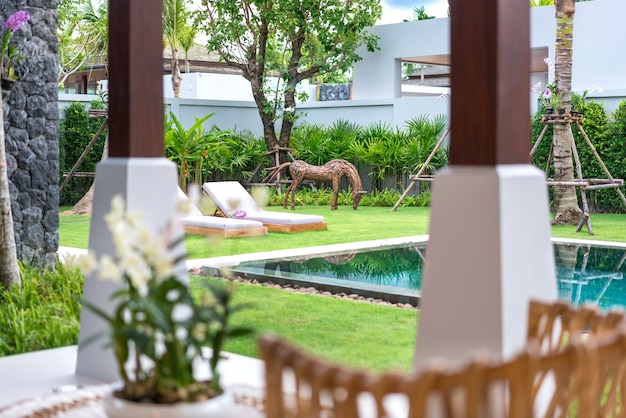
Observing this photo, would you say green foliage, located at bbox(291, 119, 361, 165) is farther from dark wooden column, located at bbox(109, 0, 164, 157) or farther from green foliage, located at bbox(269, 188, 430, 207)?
dark wooden column, located at bbox(109, 0, 164, 157)

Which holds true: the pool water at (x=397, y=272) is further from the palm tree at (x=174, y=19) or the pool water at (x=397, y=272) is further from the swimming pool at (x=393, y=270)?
the palm tree at (x=174, y=19)

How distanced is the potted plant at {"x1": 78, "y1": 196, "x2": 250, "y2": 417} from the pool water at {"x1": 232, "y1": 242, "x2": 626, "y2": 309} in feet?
15.0

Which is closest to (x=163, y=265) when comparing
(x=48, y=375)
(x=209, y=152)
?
(x=48, y=375)

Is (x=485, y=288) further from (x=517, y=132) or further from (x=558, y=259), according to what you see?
(x=558, y=259)

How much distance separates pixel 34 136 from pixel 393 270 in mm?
3776

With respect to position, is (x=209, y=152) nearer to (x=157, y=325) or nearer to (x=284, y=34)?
(x=284, y=34)

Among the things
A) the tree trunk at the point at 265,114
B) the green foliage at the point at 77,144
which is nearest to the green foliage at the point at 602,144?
the tree trunk at the point at 265,114

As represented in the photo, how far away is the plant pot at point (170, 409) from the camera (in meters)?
2.35

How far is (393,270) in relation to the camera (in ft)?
28.4

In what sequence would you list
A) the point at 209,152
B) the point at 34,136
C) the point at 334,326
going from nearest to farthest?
1. the point at 334,326
2. the point at 34,136
3. the point at 209,152

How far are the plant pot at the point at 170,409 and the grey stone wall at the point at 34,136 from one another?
5.40 meters

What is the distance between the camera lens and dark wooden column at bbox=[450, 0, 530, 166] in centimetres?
287

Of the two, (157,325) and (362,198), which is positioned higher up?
(362,198)

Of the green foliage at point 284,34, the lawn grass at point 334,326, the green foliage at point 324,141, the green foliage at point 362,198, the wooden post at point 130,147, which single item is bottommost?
the lawn grass at point 334,326
